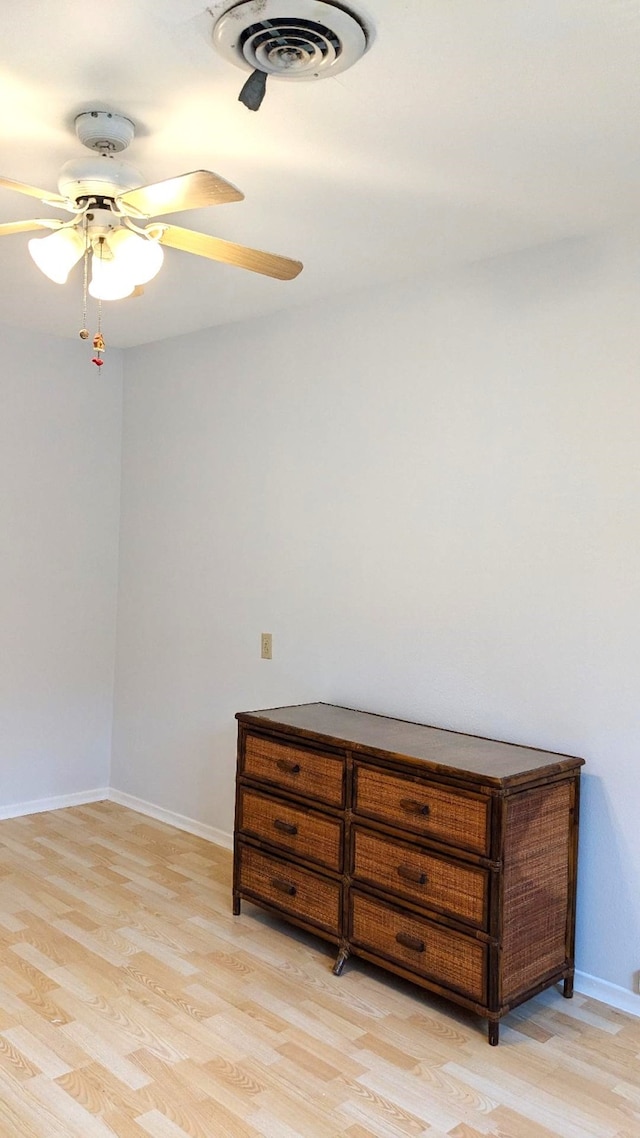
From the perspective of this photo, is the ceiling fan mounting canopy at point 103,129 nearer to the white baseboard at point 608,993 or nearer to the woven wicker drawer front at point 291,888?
the woven wicker drawer front at point 291,888

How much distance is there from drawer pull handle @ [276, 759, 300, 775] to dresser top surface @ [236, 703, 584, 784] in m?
0.10

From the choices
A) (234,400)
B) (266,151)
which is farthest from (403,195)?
(234,400)

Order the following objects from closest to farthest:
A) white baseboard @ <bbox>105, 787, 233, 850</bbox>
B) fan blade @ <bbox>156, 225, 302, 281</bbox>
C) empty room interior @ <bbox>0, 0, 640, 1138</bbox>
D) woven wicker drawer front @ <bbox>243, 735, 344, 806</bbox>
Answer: empty room interior @ <bbox>0, 0, 640, 1138</bbox>, fan blade @ <bbox>156, 225, 302, 281</bbox>, woven wicker drawer front @ <bbox>243, 735, 344, 806</bbox>, white baseboard @ <bbox>105, 787, 233, 850</bbox>

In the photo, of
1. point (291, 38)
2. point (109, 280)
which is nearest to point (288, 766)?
point (109, 280)

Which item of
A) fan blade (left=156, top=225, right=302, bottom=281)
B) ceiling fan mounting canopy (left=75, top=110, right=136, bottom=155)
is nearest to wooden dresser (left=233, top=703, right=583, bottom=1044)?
fan blade (left=156, top=225, right=302, bottom=281)

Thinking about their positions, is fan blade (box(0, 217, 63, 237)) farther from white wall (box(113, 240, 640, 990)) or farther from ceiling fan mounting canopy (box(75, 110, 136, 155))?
white wall (box(113, 240, 640, 990))

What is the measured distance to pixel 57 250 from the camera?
6.83ft

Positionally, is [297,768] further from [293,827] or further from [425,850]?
[425,850]

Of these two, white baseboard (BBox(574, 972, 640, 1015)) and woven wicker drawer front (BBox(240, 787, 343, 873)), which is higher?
woven wicker drawer front (BBox(240, 787, 343, 873))

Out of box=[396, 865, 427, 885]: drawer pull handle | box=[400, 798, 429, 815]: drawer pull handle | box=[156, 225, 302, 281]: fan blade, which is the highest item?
box=[156, 225, 302, 281]: fan blade

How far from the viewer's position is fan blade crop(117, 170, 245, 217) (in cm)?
182

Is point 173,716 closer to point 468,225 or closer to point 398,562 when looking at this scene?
point 398,562

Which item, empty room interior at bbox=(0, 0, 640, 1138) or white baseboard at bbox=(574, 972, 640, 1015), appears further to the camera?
white baseboard at bbox=(574, 972, 640, 1015)

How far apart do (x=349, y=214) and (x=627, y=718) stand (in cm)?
173
